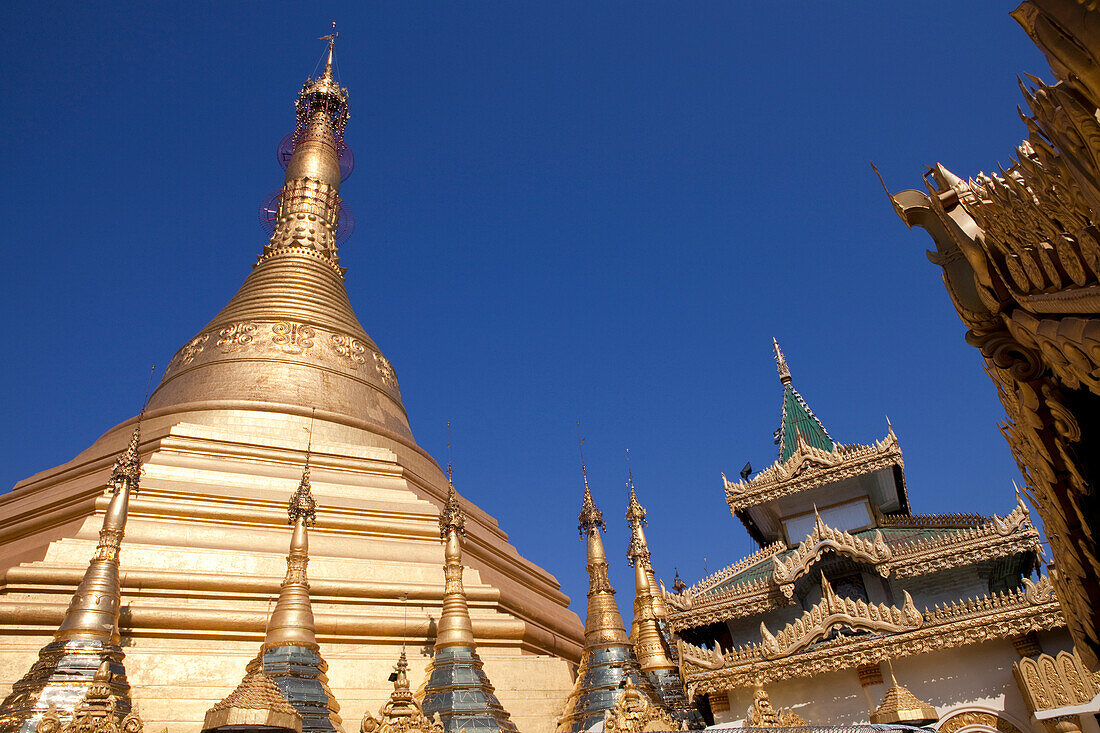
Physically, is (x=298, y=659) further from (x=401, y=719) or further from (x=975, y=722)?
(x=975, y=722)

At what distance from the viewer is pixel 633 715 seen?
27.6ft

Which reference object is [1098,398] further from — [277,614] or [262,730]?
[277,614]

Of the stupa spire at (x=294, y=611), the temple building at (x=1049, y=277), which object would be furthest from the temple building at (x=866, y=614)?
the temple building at (x=1049, y=277)

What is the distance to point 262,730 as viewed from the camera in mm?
5727

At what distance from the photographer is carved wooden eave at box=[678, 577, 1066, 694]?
10.4 meters

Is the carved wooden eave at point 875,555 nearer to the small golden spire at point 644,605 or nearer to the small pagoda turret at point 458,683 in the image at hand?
the small golden spire at point 644,605

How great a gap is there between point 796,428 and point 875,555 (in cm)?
474

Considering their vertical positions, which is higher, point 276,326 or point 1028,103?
point 276,326

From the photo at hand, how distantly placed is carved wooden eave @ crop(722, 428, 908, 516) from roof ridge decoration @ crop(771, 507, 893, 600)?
6.19 feet

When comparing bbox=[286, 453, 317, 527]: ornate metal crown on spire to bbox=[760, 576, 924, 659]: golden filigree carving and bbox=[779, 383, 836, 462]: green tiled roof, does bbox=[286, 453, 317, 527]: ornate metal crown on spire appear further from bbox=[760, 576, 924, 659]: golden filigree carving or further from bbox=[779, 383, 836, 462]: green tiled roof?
bbox=[779, 383, 836, 462]: green tiled roof

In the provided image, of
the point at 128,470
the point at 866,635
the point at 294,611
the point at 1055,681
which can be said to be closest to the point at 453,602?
the point at 294,611

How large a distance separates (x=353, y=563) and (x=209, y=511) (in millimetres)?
2733

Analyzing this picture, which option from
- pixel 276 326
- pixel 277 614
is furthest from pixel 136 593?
pixel 276 326

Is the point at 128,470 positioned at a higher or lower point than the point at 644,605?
higher
